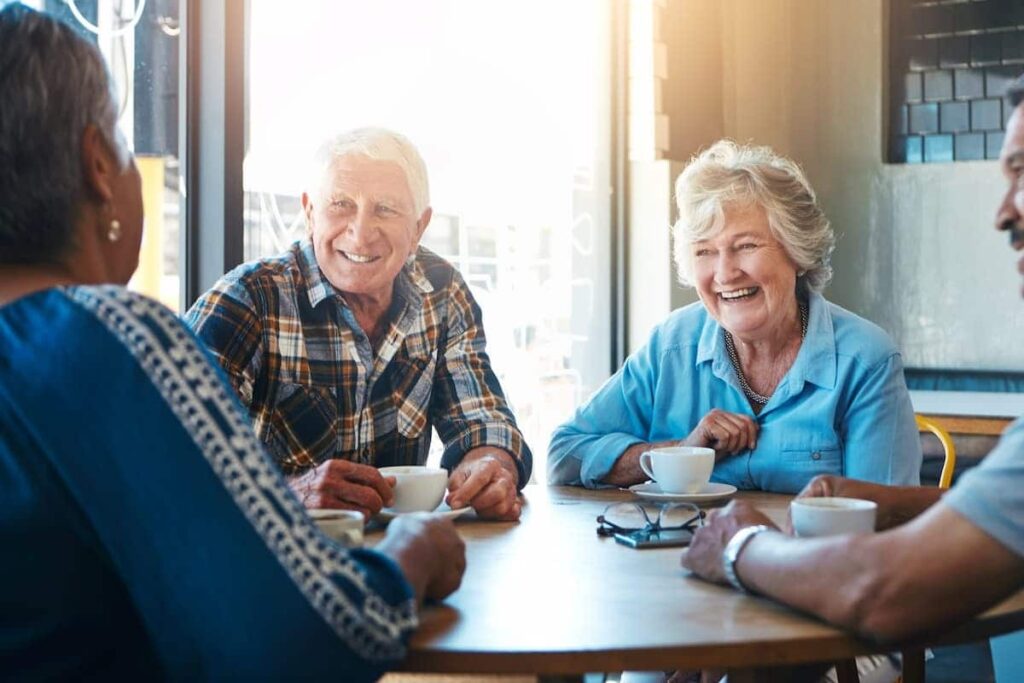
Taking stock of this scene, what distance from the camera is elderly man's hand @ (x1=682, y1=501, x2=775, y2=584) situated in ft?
4.72

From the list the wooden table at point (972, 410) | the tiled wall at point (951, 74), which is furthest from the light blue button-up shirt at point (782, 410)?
the tiled wall at point (951, 74)

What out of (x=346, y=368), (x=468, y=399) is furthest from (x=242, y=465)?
(x=468, y=399)

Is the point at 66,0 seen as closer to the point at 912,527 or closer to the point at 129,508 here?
the point at 129,508

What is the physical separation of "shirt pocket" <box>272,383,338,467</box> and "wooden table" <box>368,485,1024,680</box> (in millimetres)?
630

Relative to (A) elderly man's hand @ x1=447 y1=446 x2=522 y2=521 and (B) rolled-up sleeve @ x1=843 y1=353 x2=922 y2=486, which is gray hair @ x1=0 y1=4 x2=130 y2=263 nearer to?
(A) elderly man's hand @ x1=447 y1=446 x2=522 y2=521

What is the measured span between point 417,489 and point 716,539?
1.67 ft

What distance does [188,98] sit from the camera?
2645 mm

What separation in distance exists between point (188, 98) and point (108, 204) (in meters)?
1.50


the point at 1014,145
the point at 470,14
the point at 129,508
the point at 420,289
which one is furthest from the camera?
the point at 470,14

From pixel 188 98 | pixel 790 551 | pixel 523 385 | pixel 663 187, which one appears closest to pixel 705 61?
pixel 663 187

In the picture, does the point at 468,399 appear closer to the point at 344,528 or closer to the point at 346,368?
the point at 346,368

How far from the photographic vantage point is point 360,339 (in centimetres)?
227

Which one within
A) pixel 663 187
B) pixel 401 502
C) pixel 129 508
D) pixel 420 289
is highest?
pixel 663 187

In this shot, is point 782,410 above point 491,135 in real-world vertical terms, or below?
below
